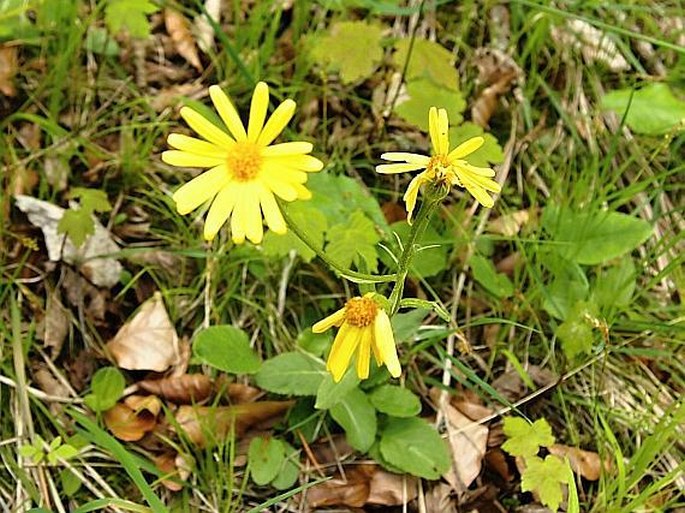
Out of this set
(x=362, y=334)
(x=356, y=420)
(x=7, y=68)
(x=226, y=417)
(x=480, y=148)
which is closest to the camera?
(x=362, y=334)

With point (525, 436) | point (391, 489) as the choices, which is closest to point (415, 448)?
point (391, 489)

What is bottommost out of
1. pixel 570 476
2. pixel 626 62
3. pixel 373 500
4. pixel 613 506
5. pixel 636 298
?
pixel 373 500

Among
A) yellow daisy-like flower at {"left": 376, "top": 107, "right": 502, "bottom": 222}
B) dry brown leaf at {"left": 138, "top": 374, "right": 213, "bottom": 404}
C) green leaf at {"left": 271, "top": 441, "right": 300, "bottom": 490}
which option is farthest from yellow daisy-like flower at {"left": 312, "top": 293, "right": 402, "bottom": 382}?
dry brown leaf at {"left": 138, "top": 374, "right": 213, "bottom": 404}

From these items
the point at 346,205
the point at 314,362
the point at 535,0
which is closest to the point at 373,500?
the point at 314,362

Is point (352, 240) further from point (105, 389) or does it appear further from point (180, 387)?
point (105, 389)

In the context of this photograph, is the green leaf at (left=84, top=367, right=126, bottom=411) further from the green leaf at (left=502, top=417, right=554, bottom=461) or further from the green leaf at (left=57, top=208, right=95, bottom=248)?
the green leaf at (left=502, top=417, right=554, bottom=461)

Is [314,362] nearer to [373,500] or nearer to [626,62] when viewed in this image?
[373,500]
